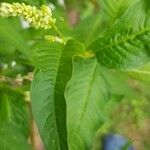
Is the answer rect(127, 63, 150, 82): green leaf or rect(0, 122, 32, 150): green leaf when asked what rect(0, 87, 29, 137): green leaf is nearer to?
rect(0, 122, 32, 150): green leaf

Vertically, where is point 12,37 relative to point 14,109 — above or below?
above

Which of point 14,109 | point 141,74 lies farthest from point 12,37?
point 141,74

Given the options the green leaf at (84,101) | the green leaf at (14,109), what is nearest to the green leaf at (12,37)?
the green leaf at (14,109)

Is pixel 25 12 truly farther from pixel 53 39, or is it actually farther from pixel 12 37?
pixel 12 37

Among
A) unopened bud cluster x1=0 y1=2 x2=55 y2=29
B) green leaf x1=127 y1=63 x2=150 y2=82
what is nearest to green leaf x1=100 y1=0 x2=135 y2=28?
green leaf x1=127 y1=63 x2=150 y2=82

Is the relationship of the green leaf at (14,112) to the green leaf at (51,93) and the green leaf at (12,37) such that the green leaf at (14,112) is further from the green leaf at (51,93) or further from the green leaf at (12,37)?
the green leaf at (51,93)

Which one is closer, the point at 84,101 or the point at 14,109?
the point at 84,101
